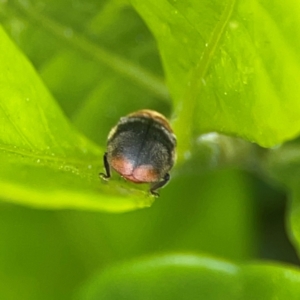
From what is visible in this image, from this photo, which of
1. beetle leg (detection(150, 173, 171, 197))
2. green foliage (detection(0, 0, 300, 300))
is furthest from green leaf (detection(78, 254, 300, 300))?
beetle leg (detection(150, 173, 171, 197))

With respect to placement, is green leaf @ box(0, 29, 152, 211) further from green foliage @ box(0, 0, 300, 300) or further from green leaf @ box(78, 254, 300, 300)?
green leaf @ box(78, 254, 300, 300)

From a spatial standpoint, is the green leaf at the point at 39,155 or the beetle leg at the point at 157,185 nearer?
the green leaf at the point at 39,155

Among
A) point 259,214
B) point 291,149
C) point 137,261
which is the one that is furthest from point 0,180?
point 259,214

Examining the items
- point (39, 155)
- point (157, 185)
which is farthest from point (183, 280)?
point (39, 155)

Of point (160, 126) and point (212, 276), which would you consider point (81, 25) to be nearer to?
point (160, 126)

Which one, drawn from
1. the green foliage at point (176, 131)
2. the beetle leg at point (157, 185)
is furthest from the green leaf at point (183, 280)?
the beetle leg at point (157, 185)

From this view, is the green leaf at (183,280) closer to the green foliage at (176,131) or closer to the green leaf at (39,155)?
the green foliage at (176,131)
